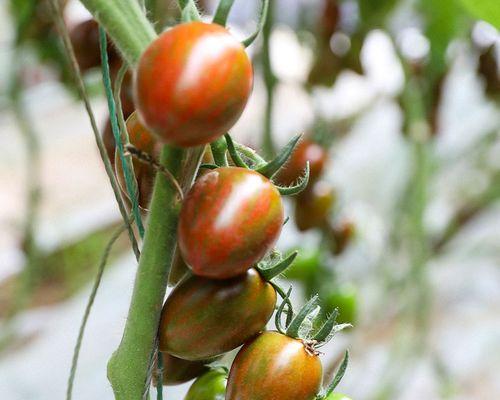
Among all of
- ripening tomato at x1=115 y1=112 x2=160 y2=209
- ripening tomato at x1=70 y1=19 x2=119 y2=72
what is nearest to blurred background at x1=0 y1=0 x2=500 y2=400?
ripening tomato at x1=70 y1=19 x2=119 y2=72

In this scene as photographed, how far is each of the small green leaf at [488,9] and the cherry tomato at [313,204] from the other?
0.50 metres

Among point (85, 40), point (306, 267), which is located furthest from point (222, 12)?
point (306, 267)

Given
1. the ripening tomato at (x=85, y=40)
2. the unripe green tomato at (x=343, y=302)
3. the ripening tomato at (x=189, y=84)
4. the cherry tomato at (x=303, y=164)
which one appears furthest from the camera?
→ the unripe green tomato at (x=343, y=302)

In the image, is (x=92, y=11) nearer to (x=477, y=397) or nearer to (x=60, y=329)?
(x=60, y=329)

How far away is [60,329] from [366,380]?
706 mm

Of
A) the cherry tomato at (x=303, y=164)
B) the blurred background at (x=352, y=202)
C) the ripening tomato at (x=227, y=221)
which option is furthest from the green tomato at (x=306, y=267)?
the ripening tomato at (x=227, y=221)

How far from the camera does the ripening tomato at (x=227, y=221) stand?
0.94 feet

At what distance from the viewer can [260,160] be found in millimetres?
330

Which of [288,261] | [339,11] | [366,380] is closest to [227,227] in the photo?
[288,261]

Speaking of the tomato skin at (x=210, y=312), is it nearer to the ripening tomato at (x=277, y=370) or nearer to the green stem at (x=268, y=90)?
the ripening tomato at (x=277, y=370)

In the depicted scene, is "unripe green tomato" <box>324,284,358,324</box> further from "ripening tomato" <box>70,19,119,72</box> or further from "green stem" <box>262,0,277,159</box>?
"ripening tomato" <box>70,19,119,72</box>

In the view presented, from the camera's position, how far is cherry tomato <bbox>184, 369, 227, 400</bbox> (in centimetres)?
38

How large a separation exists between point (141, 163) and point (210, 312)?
8 centimetres

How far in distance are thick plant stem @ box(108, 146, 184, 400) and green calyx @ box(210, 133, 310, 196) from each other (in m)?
0.03
